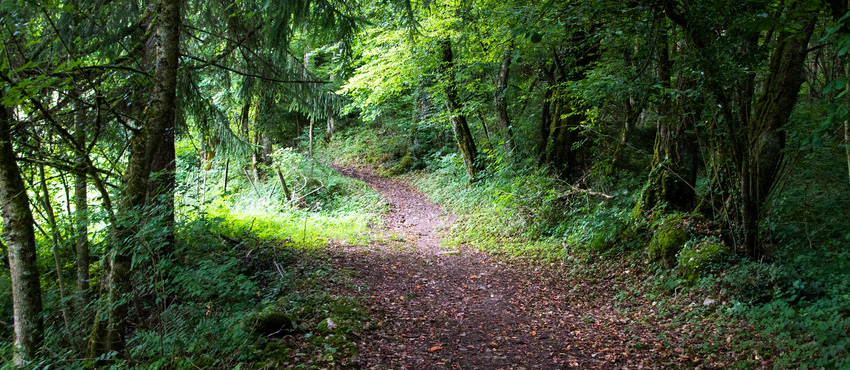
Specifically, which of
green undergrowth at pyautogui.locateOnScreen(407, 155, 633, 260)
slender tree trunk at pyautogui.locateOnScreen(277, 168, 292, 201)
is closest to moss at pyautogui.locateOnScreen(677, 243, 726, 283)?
green undergrowth at pyautogui.locateOnScreen(407, 155, 633, 260)

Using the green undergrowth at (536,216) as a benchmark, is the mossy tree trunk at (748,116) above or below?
above

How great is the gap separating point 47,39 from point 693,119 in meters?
8.22

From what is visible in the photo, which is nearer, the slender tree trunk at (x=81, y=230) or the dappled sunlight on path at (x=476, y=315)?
the slender tree trunk at (x=81, y=230)

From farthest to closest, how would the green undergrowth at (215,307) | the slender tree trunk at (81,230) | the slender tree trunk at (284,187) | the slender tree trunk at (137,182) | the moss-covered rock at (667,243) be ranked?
the slender tree trunk at (284,187) → the moss-covered rock at (667,243) → the slender tree trunk at (81,230) → the green undergrowth at (215,307) → the slender tree trunk at (137,182)

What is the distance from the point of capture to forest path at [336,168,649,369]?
4.52 m

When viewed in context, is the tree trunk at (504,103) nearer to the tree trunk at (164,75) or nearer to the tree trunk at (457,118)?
the tree trunk at (457,118)

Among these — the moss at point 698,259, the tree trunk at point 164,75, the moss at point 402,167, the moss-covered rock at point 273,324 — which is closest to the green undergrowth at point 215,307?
the moss-covered rock at point 273,324

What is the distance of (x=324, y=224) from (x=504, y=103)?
6083 mm

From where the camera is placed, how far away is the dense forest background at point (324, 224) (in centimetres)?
389

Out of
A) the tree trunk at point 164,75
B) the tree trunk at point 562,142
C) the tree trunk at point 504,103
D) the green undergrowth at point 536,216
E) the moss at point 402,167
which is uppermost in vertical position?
the tree trunk at point 164,75

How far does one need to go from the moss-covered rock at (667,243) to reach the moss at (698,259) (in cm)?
27

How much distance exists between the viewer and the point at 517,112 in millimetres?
13047

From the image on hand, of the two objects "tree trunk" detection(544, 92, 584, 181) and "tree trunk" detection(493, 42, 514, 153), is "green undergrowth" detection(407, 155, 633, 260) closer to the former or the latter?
"tree trunk" detection(544, 92, 584, 181)

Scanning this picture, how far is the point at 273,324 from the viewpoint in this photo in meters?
4.47
